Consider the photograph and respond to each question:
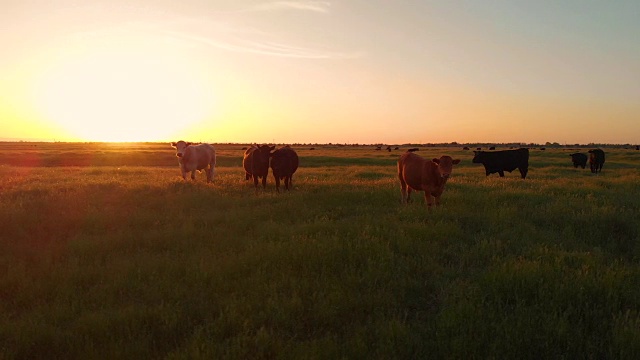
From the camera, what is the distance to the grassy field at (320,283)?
14.9 ft

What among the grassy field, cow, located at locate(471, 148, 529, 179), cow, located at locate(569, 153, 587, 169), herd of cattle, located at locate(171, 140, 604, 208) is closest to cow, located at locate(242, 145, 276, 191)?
herd of cattle, located at locate(171, 140, 604, 208)

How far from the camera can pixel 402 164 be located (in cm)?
1309

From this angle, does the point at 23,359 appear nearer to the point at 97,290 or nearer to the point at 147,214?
the point at 97,290

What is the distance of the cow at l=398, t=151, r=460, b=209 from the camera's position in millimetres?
11133

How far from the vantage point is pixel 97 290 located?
6.02 m

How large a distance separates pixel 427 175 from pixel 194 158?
12.2 m

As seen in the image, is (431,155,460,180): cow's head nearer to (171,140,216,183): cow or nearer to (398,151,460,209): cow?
(398,151,460,209): cow

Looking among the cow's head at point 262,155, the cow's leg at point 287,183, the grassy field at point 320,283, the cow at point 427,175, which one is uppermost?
the cow's head at point 262,155

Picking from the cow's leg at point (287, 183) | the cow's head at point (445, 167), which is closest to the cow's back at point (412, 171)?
the cow's head at point (445, 167)

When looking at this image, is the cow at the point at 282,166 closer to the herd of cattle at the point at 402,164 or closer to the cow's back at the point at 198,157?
the herd of cattle at the point at 402,164

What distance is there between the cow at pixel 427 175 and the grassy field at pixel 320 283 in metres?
0.88

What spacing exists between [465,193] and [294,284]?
A: 31.3 ft

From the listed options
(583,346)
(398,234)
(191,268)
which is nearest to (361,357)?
(583,346)

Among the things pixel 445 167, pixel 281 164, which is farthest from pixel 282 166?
pixel 445 167
